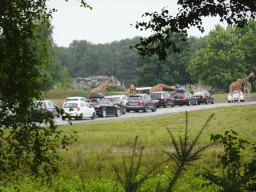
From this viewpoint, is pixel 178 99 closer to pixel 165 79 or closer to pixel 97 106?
→ pixel 97 106

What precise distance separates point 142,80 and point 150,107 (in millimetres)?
42563

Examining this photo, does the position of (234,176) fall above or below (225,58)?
below

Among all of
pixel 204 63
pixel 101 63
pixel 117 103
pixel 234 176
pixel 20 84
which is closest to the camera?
pixel 234 176

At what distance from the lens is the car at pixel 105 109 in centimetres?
2806

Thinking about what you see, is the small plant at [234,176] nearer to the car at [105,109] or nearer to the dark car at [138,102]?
the car at [105,109]

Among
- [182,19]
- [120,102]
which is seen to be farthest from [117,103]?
[182,19]

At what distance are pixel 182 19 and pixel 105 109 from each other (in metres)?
23.8

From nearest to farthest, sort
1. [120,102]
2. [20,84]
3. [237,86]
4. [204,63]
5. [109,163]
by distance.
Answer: [20,84], [109,163], [120,102], [237,86], [204,63]

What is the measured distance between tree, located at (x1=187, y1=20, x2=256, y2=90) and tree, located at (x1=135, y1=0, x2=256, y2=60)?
57953mm

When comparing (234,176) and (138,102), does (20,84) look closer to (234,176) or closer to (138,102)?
(234,176)

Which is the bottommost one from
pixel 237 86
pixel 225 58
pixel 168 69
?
pixel 237 86

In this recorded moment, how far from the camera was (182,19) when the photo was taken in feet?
16.0

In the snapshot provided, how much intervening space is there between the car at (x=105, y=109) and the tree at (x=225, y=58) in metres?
37.5

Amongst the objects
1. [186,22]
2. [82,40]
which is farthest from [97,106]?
[82,40]
